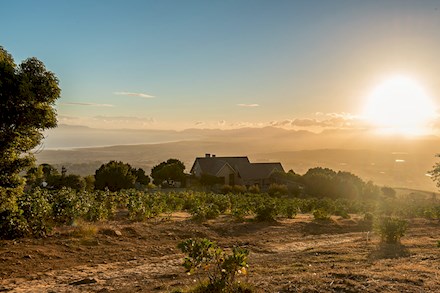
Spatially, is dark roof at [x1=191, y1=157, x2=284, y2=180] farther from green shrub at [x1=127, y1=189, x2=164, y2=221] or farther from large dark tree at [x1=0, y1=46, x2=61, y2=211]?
large dark tree at [x1=0, y1=46, x2=61, y2=211]

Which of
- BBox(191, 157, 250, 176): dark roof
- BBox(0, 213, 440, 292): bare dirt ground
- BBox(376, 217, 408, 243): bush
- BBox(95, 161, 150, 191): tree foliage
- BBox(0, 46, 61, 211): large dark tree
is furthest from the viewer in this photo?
BBox(191, 157, 250, 176): dark roof

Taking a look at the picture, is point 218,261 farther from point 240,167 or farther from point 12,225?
point 240,167

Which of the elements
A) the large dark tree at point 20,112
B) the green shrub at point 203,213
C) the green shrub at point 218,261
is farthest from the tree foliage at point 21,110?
the green shrub at point 203,213

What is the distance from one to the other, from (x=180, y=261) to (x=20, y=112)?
6416mm

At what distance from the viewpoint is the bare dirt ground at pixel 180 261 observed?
7.18 metres

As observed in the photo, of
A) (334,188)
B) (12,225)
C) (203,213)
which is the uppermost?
(12,225)

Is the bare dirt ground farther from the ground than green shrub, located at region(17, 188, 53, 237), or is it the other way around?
green shrub, located at region(17, 188, 53, 237)

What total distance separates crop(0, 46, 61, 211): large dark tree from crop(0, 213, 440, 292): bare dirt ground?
240cm

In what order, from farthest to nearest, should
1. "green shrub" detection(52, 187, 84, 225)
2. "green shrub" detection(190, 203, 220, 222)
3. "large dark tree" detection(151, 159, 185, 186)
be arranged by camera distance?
"large dark tree" detection(151, 159, 185, 186), "green shrub" detection(190, 203, 220, 222), "green shrub" detection(52, 187, 84, 225)

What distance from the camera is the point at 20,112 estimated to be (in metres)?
9.29

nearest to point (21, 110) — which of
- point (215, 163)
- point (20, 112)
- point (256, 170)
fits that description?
point (20, 112)

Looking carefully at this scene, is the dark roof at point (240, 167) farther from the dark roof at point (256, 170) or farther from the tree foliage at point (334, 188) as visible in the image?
the tree foliage at point (334, 188)

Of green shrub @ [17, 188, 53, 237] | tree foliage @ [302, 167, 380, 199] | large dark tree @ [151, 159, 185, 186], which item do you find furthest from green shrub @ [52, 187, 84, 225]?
tree foliage @ [302, 167, 380, 199]

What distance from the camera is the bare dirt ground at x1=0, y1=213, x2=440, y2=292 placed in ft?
23.5
